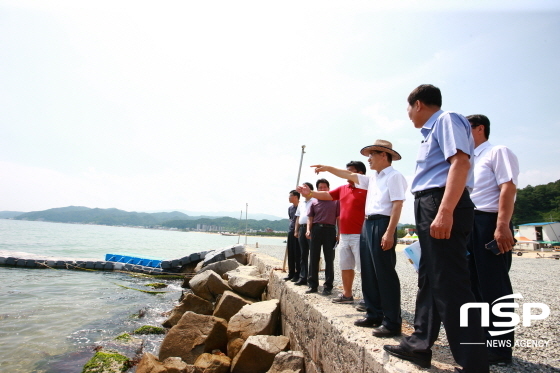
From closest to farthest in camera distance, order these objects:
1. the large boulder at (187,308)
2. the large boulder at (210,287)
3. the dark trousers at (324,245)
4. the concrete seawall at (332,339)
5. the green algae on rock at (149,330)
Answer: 1. the concrete seawall at (332,339)
2. the dark trousers at (324,245)
3. the green algae on rock at (149,330)
4. the large boulder at (187,308)
5. the large boulder at (210,287)

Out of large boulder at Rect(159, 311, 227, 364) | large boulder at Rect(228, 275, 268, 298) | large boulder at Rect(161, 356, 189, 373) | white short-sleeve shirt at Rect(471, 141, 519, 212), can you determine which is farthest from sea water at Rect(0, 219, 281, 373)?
white short-sleeve shirt at Rect(471, 141, 519, 212)

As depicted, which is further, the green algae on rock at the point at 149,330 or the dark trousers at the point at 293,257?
the green algae on rock at the point at 149,330

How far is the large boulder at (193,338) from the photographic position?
4320 mm

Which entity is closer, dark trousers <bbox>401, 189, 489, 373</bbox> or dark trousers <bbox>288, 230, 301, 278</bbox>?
dark trousers <bbox>401, 189, 489, 373</bbox>

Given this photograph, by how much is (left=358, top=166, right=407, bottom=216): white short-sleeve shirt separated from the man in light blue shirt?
777 mm

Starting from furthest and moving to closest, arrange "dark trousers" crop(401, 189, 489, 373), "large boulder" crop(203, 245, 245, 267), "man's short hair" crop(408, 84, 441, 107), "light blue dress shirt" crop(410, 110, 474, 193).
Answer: "large boulder" crop(203, 245, 245, 267) < "man's short hair" crop(408, 84, 441, 107) < "light blue dress shirt" crop(410, 110, 474, 193) < "dark trousers" crop(401, 189, 489, 373)

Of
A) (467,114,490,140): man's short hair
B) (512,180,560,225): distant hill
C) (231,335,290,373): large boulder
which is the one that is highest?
(512,180,560,225): distant hill

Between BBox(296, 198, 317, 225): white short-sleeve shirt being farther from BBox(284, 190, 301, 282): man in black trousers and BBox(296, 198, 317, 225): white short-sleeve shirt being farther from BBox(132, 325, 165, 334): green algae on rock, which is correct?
BBox(132, 325, 165, 334): green algae on rock

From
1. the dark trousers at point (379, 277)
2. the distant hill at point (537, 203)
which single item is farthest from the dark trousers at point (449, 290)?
the distant hill at point (537, 203)

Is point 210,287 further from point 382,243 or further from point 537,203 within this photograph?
point 537,203

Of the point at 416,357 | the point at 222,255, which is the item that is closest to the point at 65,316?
the point at 222,255

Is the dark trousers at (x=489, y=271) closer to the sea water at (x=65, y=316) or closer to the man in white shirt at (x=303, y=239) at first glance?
the man in white shirt at (x=303, y=239)

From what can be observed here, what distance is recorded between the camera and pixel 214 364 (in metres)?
3.73

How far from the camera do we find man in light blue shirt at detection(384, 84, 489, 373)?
1722 mm
